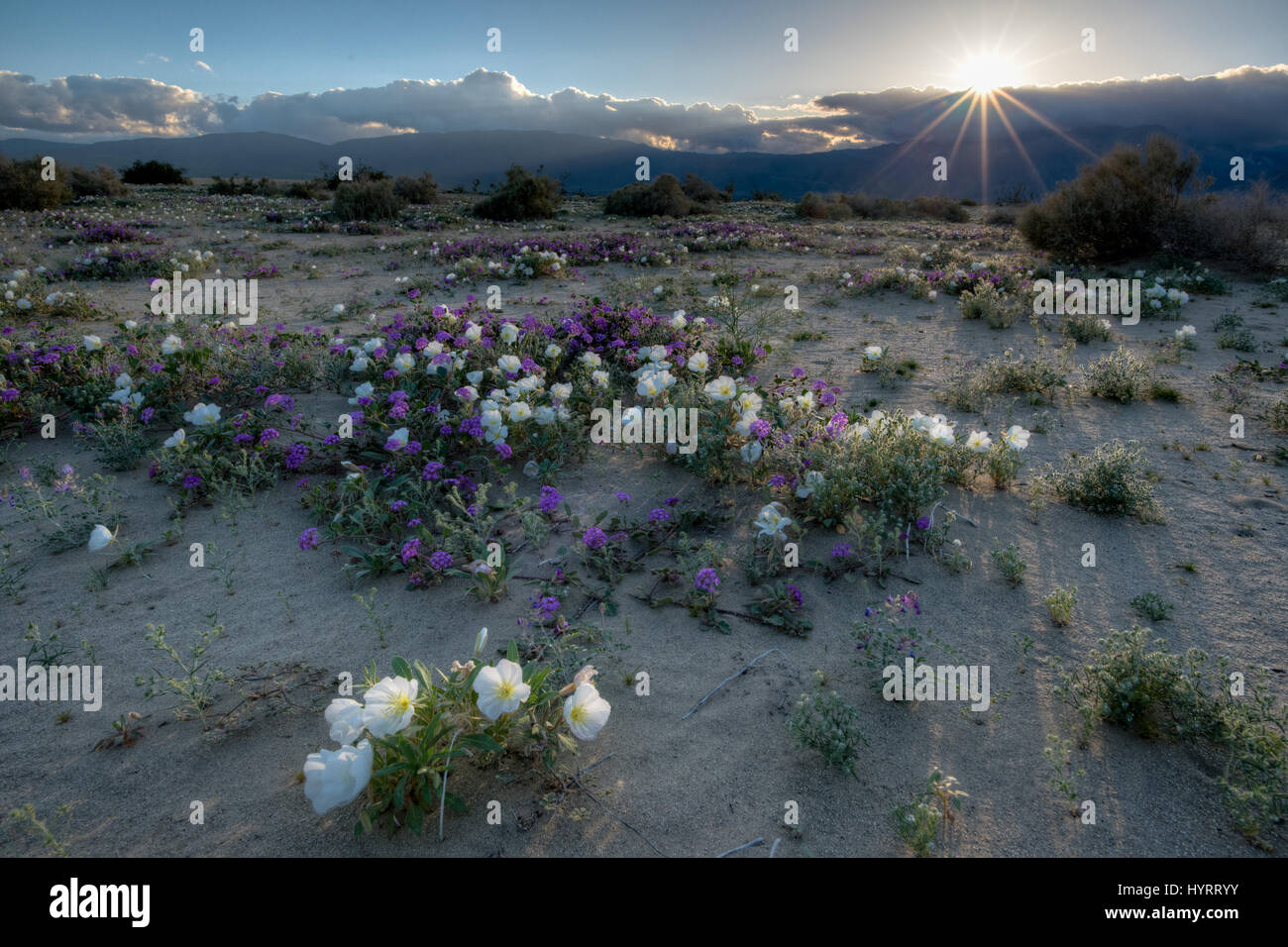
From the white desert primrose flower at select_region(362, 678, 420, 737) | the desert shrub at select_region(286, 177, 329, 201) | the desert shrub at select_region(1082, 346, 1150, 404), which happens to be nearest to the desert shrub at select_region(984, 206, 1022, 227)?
the desert shrub at select_region(1082, 346, 1150, 404)

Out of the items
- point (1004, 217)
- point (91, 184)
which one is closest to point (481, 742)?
point (1004, 217)

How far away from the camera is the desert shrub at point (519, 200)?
902 inches

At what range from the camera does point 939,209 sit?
2870 cm

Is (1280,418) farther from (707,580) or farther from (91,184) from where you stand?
(91,184)

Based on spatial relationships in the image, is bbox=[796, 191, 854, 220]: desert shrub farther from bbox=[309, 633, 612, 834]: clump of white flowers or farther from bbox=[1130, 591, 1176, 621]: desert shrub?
bbox=[309, 633, 612, 834]: clump of white flowers

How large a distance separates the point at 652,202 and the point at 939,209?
44.3 feet

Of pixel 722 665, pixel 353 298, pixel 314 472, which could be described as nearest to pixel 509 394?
pixel 314 472

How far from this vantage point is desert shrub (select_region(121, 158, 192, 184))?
3409 cm

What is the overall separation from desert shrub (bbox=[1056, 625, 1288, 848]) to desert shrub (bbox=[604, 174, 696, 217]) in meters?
24.4

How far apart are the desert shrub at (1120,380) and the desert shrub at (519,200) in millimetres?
20389

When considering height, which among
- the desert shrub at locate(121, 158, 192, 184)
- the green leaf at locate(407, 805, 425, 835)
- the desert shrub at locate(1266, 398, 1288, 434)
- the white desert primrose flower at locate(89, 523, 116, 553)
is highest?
the desert shrub at locate(121, 158, 192, 184)

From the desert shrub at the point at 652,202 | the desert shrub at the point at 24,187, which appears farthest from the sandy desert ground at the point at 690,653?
the desert shrub at the point at 24,187

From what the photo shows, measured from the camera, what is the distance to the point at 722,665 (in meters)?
3.29
